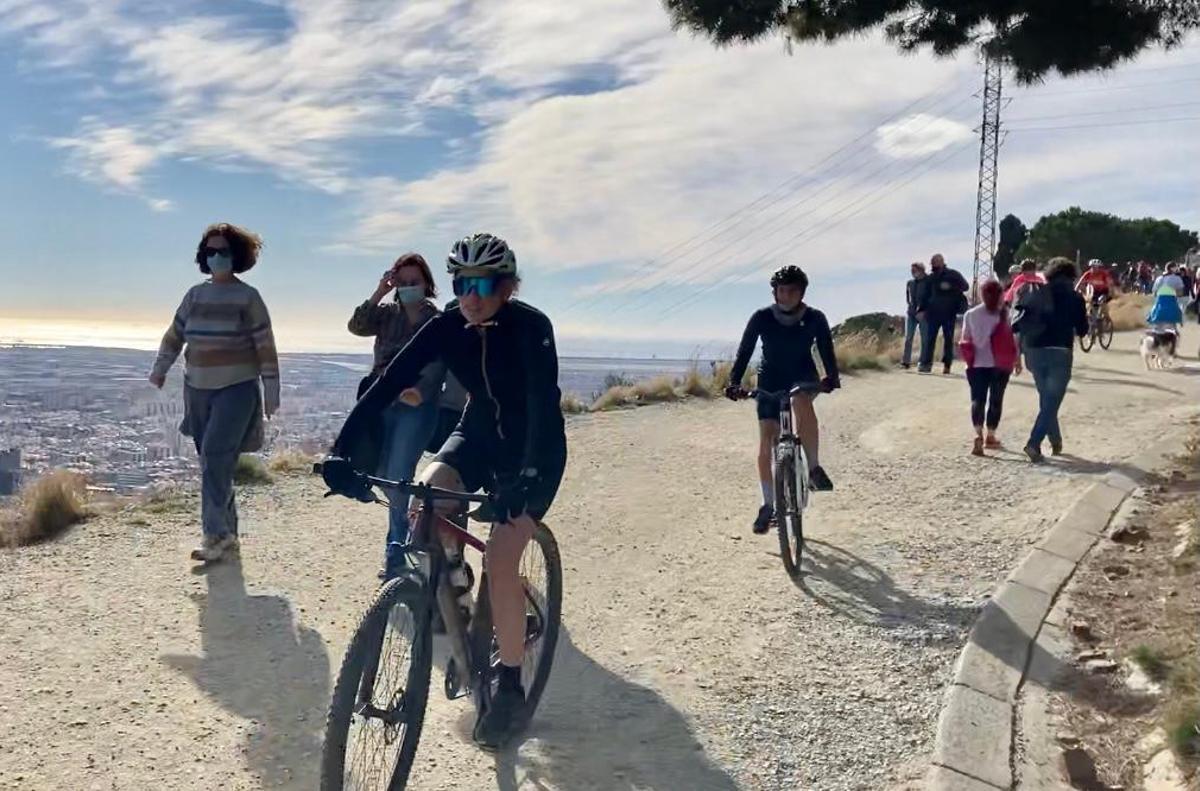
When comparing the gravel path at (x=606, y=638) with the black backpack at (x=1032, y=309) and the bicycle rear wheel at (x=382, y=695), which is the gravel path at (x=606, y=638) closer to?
the bicycle rear wheel at (x=382, y=695)

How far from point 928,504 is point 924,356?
36.1 feet

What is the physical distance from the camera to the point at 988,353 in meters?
10.9

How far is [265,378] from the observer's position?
21.5ft

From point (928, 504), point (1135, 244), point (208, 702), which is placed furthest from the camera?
point (1135, 244)

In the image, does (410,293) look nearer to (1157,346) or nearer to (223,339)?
(223,339)

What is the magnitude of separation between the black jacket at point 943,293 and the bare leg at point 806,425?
1097 centimetres

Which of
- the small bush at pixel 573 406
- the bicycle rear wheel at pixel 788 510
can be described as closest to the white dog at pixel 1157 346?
the small bush at pixel 573 406

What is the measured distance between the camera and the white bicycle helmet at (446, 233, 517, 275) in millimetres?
3787

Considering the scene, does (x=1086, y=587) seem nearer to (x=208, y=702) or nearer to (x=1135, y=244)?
(x=208, y=702)

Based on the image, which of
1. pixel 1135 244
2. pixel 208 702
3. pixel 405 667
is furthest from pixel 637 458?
pixel 1135 244

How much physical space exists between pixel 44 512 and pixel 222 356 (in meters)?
2.58

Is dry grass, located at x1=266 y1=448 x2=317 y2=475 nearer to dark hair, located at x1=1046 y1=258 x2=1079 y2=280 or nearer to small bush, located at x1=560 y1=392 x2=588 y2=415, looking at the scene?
small bush, located at x1=560 y1=392 x2=588 y2=415

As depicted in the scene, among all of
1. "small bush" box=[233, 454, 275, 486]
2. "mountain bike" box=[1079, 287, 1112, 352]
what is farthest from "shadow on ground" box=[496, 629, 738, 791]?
"mountain bike" box=[1079, 287, 1112, 352]

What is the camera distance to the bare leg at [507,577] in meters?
3.81
